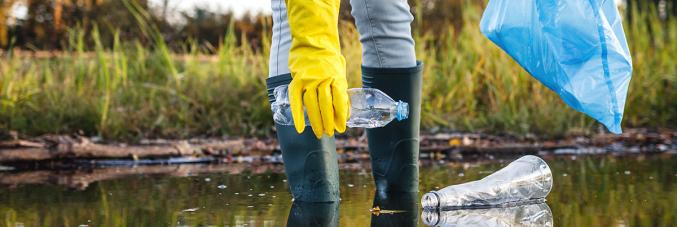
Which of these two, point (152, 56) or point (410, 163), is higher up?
point (152, 56)

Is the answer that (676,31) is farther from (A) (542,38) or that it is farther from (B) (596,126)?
(A) (542,38)

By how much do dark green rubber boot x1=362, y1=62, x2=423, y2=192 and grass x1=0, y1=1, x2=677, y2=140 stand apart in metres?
2.18

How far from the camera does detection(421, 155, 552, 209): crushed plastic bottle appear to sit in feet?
9.67

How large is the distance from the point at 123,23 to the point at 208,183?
20.3 ft

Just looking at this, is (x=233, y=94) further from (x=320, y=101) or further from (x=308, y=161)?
(x=320, y=101)

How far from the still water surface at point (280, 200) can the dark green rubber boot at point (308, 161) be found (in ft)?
0.15

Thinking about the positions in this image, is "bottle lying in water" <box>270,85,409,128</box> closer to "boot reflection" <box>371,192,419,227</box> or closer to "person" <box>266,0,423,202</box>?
"person" <box>266,0,423,202</box>

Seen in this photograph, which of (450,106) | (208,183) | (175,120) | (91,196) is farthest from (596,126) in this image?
(91,196)

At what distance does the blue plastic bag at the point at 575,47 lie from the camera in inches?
116

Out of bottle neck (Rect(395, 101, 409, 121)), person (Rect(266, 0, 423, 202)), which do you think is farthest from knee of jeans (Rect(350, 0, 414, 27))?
bottle neck (Rect(395, 101, 409, 121))

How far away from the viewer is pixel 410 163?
10.4 feet

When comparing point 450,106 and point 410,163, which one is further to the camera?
point 450,106

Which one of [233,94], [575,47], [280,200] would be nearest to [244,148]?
[233,94]

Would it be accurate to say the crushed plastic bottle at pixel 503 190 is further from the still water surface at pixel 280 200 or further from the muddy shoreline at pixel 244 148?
the muddy shoreline at pixel 244 148
